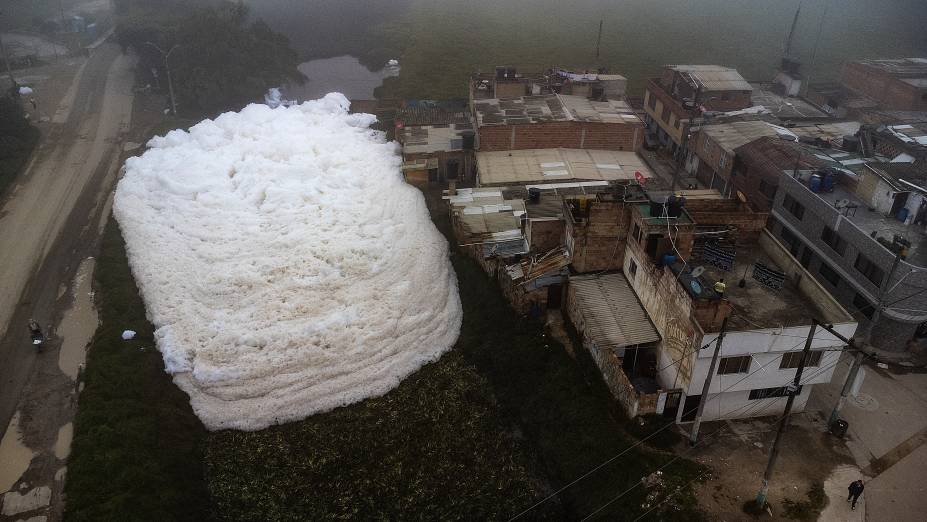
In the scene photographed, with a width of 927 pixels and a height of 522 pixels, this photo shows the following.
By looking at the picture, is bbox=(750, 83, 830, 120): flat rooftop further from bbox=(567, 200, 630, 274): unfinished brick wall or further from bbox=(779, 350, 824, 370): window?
bbox=(779, 350, 824, 370): window

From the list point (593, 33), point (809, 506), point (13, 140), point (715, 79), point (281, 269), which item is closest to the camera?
point (809, 506)

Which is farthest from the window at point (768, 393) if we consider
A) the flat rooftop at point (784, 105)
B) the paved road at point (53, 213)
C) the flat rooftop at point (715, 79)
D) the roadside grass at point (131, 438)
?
the flat rooftop at point (715, 79)

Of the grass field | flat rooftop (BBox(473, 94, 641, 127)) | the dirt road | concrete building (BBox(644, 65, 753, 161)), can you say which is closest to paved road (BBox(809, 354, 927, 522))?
the grass field

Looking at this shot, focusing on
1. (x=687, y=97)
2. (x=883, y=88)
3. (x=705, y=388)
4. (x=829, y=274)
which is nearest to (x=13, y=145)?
(x=705, y=388)

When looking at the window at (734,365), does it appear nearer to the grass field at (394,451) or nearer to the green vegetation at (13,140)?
the grass field at (394,451)

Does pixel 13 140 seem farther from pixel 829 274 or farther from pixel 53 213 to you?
pixel 829 274

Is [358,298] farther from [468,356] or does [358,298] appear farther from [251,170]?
[251,170]

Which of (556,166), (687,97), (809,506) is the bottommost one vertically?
(809,506)
